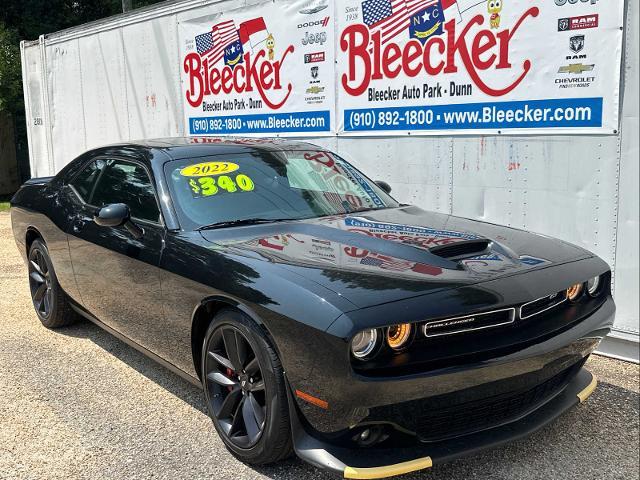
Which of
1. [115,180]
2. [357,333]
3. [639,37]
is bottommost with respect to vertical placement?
[357,333]

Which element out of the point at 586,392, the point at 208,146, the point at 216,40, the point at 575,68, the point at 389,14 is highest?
the point at 216,40

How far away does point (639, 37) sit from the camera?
4336 mm

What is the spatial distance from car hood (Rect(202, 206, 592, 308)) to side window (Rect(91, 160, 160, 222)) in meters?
0.61

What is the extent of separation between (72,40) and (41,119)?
211 centimetres

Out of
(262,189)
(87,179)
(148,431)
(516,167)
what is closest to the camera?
(148,431)

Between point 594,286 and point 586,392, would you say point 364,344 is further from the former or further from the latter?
point 594,286

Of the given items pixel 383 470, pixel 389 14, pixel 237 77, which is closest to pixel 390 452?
pixel 383 470

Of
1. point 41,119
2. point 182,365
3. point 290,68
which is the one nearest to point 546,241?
point 182,365

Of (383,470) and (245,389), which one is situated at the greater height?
(245,389)

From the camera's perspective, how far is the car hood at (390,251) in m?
2.77

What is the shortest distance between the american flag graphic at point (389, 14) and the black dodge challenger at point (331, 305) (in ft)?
6.33

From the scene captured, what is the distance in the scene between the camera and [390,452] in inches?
104

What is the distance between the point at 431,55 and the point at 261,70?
2.47 meters

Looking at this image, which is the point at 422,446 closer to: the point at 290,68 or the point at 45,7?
the point at 290,68
